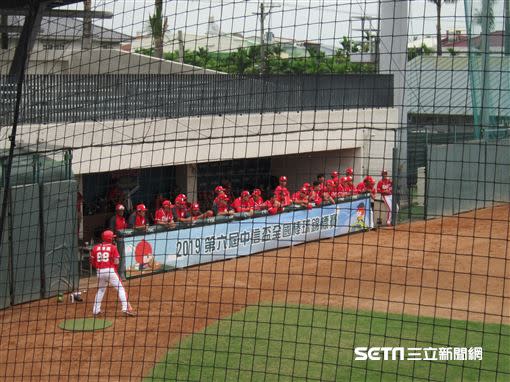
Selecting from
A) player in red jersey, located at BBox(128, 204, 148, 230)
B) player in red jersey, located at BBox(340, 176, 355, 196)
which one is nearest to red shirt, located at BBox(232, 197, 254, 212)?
player in red jersey, located at BBox(128, 204, 148, 230)

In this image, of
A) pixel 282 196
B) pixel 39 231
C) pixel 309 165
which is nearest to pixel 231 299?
pixel 39 231

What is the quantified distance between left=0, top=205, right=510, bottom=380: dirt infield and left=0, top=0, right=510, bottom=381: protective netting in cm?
4

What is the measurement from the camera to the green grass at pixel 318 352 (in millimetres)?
8570

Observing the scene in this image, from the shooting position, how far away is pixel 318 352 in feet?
30.8

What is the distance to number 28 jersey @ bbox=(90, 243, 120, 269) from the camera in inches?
410

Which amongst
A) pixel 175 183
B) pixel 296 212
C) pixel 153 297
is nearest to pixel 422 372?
pixel 153 297

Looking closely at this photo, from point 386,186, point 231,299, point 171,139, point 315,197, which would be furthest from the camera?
point 386,186

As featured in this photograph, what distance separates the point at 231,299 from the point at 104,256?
1.93 metres

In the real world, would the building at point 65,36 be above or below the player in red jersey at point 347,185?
above

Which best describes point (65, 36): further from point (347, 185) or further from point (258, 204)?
point (347, 185)

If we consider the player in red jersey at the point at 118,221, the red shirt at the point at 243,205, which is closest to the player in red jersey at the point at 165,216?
the player in red jersey at the point at 118,221

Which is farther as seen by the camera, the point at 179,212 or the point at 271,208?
the point at 271,208

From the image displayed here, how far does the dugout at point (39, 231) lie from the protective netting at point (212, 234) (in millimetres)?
21

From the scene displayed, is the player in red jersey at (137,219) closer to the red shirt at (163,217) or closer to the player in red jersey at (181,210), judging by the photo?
the red shirt at (163,217)
